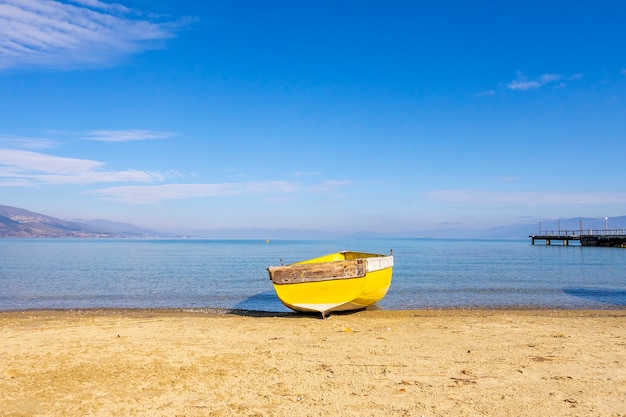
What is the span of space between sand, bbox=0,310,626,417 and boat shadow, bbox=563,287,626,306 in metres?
7.51

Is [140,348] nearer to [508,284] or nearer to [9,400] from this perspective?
[9,400]

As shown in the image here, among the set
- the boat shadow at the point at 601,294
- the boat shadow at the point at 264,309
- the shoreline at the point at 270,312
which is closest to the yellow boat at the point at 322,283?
the boat shadow at the point at 264,309

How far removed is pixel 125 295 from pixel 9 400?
16960mm

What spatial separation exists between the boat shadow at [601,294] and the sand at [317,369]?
7.51m

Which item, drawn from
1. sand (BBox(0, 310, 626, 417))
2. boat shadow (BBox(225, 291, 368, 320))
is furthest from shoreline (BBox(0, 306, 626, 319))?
sand (BBox(0, 310, 626, 417))

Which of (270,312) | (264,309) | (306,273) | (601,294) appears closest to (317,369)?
(306,273)

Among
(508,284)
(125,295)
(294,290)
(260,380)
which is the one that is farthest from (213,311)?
(508,284)

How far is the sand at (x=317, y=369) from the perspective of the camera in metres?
6.00

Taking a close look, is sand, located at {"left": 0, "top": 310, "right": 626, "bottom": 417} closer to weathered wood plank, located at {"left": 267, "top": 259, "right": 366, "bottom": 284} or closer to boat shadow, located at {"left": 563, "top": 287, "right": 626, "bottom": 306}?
→ weathered wood plank, located at {"left": 267, "top": 259, "right": 366, "bottom": 284}

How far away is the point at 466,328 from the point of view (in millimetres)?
11797

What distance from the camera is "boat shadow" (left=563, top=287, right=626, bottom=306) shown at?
→ 19281 mm

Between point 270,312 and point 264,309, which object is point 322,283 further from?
point 264,309

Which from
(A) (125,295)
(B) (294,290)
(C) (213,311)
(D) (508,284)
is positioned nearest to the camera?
(B) (294,290)

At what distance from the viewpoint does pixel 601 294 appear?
21.8 m
